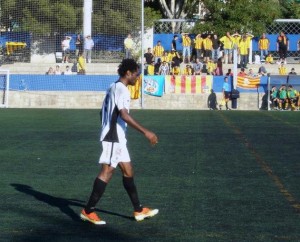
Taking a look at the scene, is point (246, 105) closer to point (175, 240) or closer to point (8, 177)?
point (8, 177)

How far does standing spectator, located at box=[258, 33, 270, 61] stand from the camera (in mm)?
44750

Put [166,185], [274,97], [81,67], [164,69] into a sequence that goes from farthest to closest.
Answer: [164,69] < [81,67] < [274,97] < [166,185]

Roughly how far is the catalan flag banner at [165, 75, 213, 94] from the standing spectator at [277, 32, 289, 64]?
5.87 meters

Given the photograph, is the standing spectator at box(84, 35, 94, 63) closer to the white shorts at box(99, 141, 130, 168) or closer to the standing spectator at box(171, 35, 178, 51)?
the standing spectator at box(171, 35, 178, 51)

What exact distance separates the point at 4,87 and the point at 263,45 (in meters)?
13.0

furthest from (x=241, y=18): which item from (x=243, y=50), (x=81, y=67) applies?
(x=81, y=67)

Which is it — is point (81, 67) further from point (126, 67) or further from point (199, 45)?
point (126, 67)

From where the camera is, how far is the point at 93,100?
129 feet

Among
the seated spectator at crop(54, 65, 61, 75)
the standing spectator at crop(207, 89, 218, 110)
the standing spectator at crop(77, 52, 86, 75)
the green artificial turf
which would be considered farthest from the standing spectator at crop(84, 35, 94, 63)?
the green artificial turf

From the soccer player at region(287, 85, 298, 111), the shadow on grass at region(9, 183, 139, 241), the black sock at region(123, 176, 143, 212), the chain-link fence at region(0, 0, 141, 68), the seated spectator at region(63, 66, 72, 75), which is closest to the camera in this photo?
the shadow on grass at region(9, 183, 139, 241)

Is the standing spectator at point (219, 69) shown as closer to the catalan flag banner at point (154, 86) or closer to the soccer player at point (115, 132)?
the catalan flag banner at point (154, 86)

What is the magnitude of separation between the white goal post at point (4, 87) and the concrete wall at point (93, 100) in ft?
0.87

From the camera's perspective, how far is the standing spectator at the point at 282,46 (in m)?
44.1

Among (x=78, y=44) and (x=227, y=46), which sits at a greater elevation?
(x=78, y=44)
